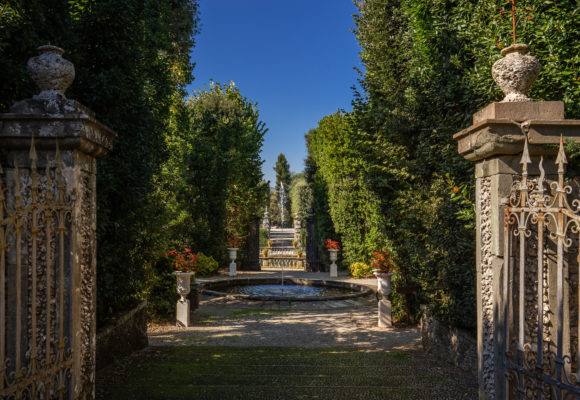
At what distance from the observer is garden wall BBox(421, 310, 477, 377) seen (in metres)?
4.64

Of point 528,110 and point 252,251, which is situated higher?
point 528,110

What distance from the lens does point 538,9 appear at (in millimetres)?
3904

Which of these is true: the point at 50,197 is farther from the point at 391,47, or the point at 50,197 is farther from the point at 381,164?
the point at 391,47

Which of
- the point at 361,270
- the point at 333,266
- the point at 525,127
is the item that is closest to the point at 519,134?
the point at 525,127

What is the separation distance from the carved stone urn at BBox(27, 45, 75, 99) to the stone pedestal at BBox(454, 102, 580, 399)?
10.5 ft

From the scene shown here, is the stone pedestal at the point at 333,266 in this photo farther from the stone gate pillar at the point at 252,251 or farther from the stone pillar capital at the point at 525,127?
the stone pillar capital at the point at 525,127

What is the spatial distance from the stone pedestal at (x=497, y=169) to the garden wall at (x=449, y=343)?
6.41ft

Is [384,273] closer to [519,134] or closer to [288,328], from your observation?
[288,328]

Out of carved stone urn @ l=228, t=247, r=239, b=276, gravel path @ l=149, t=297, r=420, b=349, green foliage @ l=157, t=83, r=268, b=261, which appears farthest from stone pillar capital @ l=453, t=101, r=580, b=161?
carved stone urn @ l=228, t=247, r=239, b=276

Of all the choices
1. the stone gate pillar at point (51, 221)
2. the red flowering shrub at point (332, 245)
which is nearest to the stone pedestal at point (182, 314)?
the stone gate pillar at point (51, 221)

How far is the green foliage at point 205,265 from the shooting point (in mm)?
15352

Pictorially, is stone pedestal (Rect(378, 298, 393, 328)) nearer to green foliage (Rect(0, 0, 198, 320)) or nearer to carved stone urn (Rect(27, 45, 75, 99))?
green foliage (Rect(0, 0, 198, 320))

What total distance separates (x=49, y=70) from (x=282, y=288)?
38.3 feet

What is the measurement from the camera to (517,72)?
2.71m
